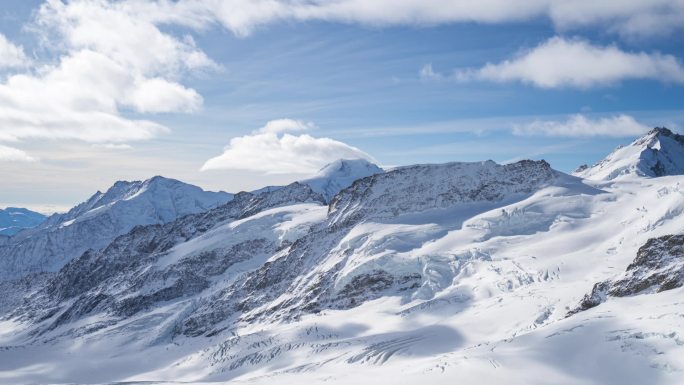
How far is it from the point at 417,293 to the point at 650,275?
35530 mm

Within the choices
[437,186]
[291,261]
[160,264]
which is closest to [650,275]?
[437,186]

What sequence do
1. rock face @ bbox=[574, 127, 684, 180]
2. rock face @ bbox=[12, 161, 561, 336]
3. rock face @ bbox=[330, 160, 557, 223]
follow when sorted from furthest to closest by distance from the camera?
rock face @ bbox=[574, 127, 684, 180] < rock face @ bbox=[330, 160, 557, 223] < rock face @ bbox=[12, 161, 561, 336]

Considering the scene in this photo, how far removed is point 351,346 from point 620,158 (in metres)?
141

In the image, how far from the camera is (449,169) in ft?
379

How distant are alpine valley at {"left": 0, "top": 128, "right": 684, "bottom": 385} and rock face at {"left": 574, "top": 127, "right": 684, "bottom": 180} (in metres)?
0.87

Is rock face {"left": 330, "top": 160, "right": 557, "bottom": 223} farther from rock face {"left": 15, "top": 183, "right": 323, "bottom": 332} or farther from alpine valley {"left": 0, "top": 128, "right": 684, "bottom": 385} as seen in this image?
rock face {"left": 15, "top": 183, "right": 323, "bottom": 332}

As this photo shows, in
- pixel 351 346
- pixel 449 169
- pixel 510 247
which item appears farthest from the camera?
pixel 449 169

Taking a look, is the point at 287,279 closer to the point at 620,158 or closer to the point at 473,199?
the point at 473,199

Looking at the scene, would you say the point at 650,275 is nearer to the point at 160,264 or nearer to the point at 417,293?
the point at 417,293

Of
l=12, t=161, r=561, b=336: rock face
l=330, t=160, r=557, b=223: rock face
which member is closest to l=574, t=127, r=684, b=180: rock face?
l=330, t=160, r=557, b=223: rock face

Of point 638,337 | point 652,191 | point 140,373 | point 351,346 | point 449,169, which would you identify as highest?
point 449,169

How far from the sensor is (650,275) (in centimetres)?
4528

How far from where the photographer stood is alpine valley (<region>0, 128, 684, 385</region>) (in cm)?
3653

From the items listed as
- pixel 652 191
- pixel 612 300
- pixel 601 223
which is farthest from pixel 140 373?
pixel 652 191
